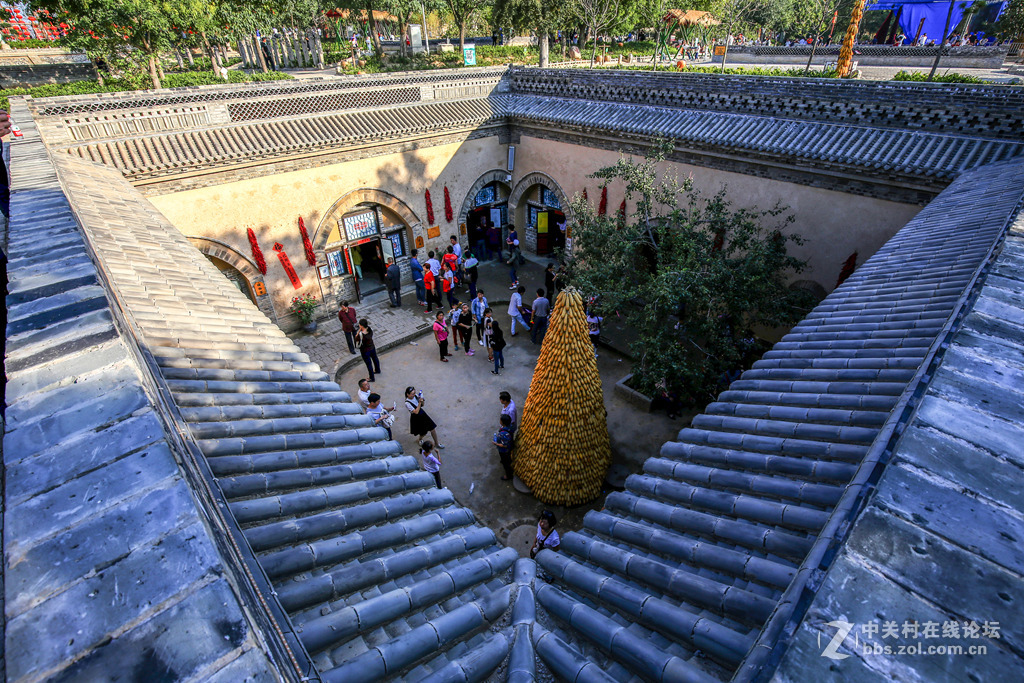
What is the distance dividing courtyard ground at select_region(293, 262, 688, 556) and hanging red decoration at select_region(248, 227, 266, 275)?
191 centimetres

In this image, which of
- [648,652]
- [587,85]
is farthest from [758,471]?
[587,85]

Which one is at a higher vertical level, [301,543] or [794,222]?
[301,543]

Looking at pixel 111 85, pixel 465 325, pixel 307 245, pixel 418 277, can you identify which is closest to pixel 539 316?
pixel 465 325

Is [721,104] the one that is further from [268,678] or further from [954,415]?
[268,678]

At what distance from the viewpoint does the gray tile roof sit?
49.3 inches

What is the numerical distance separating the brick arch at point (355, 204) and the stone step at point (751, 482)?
11.2 metres

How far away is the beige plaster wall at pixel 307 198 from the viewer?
10.9m

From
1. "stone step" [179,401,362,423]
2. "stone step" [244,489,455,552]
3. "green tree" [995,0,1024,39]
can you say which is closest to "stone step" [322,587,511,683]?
"stone step" [244,489,455,552]

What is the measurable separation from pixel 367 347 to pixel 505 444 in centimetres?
369

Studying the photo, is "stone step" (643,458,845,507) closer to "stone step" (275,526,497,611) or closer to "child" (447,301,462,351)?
"stone step" (275,526,497,611)

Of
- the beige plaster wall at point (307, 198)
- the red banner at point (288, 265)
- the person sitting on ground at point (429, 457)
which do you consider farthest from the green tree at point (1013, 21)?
the person sitting on ground at point (429, 457)

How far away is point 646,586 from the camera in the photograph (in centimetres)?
265

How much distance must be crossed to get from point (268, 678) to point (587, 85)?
14.7m

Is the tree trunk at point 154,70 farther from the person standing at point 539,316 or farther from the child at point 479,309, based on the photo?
the person standing at point 539,316
